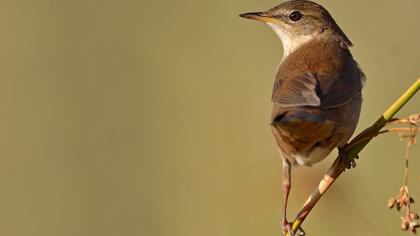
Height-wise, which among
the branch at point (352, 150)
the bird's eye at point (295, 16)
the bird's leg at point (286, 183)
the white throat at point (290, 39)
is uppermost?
the bird's eye at point (295, 16)

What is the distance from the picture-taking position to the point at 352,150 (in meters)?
3.40

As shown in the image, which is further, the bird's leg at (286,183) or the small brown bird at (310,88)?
the bird's leg at (286,183)

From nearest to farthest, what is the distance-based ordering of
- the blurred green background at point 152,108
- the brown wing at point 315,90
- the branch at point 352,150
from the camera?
1. the branch at point 352,150
2. the brown wing at point 315,90
3. the blurred green background at point 152,108

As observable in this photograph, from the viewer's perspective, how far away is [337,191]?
12.2 feet

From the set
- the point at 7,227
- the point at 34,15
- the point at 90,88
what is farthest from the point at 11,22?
the point at 7,227

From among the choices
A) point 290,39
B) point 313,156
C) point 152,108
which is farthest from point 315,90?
point 152,108

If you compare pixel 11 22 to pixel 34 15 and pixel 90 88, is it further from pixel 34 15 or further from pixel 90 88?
pixel 90 88

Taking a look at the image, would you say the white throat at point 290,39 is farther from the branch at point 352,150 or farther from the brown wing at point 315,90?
the branch at point 352,150

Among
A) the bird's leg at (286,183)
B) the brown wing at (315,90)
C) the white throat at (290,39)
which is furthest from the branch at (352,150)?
the white throat at (290,39)

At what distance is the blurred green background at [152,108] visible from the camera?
18.2ft

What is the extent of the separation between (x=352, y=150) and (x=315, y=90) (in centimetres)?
69

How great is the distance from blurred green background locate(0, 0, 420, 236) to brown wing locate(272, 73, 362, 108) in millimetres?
727

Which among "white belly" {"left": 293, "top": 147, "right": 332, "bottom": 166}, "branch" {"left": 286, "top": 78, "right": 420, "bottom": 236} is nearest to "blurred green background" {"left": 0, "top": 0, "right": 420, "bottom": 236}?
"white belly" {"left": 293, "top": 147, "right": 332, "bottom": 166}

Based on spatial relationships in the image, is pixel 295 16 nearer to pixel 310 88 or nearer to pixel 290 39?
pixel 290 39
